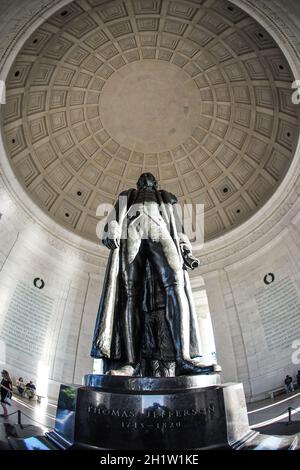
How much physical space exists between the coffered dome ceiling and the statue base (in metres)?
14.7

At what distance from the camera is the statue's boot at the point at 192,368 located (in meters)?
3.69

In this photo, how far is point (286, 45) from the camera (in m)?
12.2

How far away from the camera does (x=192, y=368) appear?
3844 mm

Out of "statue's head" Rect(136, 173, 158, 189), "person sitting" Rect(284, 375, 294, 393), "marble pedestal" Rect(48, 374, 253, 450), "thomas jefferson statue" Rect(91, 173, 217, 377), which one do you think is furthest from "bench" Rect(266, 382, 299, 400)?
"marble pedestal" Rect(48, 374, 253, 450)

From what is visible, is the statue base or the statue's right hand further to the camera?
the statue's right hand

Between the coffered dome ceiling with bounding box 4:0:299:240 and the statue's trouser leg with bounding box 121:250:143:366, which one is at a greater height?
the coffered dome ceiling with bounding box 4:0:299:240

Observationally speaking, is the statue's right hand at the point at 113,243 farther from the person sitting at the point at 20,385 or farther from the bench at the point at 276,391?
the bench at the point at 276,391

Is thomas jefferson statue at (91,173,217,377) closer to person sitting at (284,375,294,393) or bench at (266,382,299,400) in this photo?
person sitting at (284,375,294,393)

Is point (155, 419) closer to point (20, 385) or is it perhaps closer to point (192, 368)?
point (192, 368)

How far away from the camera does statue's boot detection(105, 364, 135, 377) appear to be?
3690 millimetres

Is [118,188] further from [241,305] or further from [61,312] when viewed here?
[241,305]

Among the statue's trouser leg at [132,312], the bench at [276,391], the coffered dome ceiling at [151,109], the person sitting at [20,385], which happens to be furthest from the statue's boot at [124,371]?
the coffered dome ceiling at [151,109]
